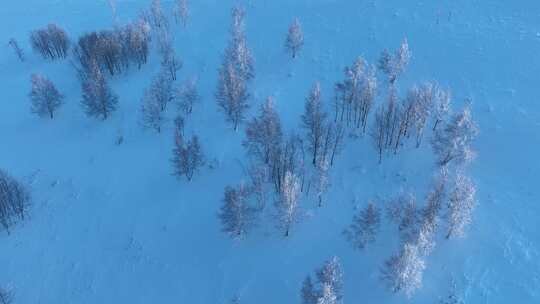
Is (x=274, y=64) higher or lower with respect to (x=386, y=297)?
higher

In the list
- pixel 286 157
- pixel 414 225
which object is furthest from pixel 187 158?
pixel 414 225

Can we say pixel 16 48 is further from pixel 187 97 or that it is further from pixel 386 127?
pixel 386 127

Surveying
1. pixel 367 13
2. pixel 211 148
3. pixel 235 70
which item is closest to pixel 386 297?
pixel 211 148

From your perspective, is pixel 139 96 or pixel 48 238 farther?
pixel 139 96

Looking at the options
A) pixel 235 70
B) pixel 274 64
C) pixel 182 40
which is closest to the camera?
pixel 235 70

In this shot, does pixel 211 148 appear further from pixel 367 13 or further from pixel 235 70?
pixel 367 13

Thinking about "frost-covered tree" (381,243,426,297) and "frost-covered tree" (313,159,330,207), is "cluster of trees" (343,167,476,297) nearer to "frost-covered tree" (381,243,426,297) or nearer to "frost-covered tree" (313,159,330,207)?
"frost-covered tree" (381,243,426,297)
